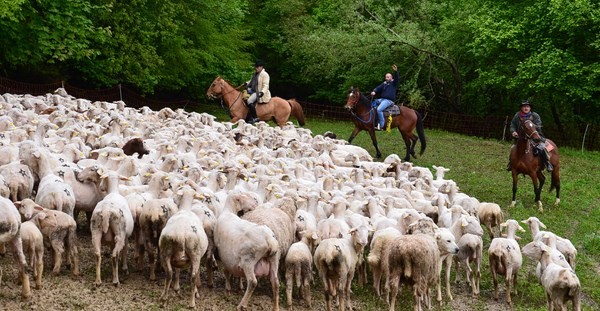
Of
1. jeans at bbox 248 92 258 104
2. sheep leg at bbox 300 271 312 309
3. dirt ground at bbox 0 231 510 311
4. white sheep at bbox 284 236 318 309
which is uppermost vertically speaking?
jeans at bbox 248 92 258 104

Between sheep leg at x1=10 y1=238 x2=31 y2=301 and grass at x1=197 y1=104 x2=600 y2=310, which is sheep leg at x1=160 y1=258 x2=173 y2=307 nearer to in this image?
sheep leg at x1=10 y1=238 x2=31 y2=301

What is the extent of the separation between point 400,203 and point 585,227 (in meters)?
5.31

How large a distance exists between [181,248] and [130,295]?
3.03 feet

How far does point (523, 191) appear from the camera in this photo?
1806 cm

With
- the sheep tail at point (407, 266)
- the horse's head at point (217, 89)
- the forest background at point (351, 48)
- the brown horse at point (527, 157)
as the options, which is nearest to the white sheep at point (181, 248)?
the sheep tail at point (407, 266)

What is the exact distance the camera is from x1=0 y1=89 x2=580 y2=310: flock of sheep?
27.6 feet

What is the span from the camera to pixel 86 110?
18469 mm

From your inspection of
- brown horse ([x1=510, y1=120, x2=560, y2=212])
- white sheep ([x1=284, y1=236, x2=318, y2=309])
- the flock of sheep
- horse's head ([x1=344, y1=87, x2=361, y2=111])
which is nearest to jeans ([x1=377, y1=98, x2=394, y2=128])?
horse's head ([x1=344, y1=87, x2=361, y2=111])

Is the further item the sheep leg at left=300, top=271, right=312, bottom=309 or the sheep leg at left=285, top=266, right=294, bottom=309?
the sheep leg at left=300, top=271, right=312, bottom=309

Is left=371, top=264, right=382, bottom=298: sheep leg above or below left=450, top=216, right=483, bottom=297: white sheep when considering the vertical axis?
below

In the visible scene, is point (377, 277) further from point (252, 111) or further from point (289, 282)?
point (252, 111)

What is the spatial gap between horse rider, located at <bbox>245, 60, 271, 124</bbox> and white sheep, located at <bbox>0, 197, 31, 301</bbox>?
15.1 metres

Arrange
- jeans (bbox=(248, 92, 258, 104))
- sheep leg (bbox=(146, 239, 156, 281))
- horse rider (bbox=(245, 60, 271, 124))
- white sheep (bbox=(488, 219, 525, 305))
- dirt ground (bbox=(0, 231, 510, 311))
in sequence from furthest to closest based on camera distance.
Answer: jeans (bbox=(248, 92, 258, 104)) < horse rider (bbox=(245, 60, 271, 124)) < white sheep (bbox=(488, 219, 525, 305)) < sheep leg (bbox=(146, 239, 156, 281)) < dirt ground (bbox=(0, 231, 510, 311))

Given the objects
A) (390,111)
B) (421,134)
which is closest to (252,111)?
(390,111)
